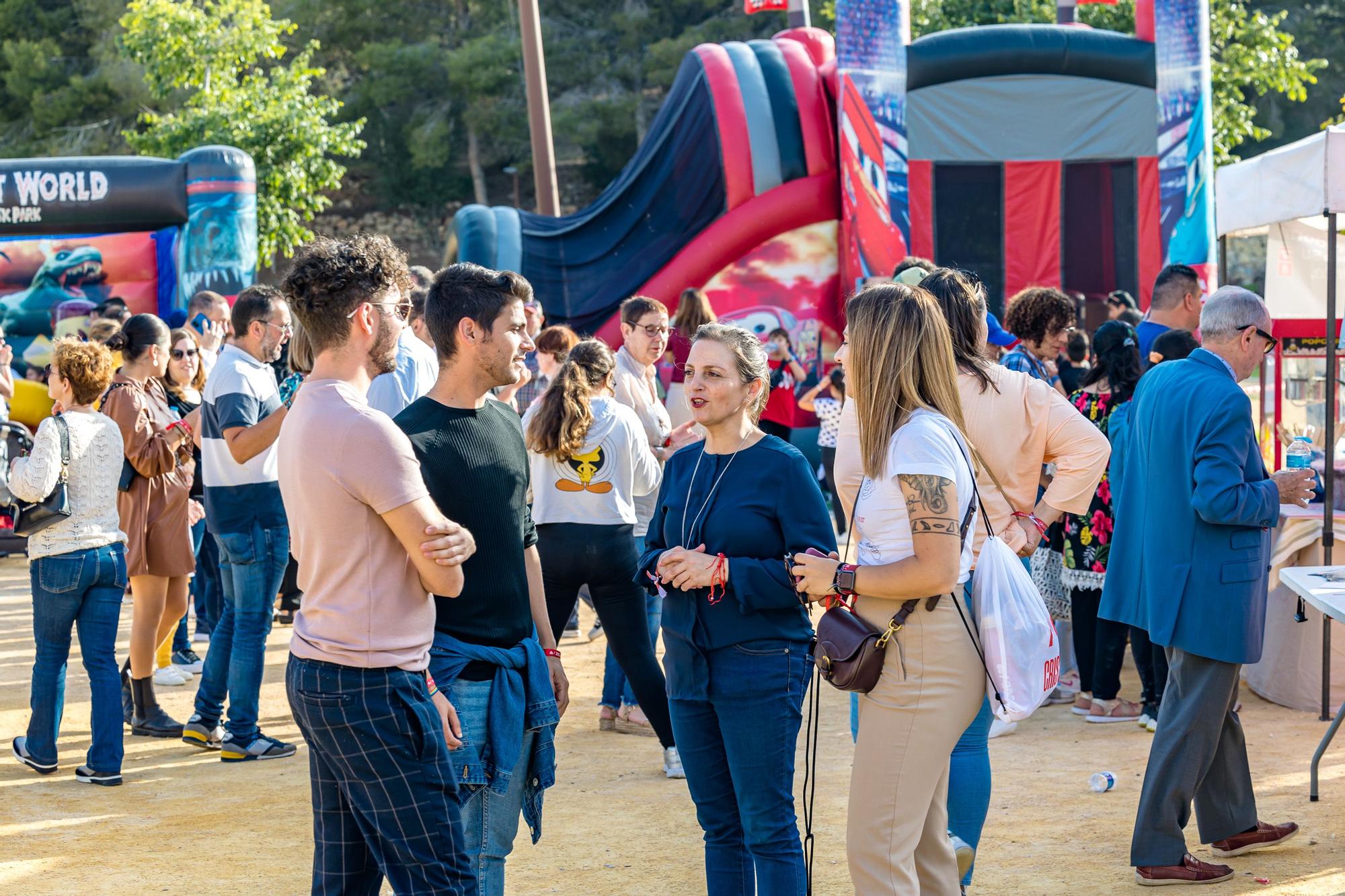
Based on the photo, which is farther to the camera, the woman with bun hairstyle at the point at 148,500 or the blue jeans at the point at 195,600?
the blue jeans at the point at 195,600

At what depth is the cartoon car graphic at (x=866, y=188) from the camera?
12930 mm

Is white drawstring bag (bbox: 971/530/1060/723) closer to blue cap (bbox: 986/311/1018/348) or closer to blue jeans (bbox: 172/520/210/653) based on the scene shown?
blue cap (bbox: 986/311/1018/348)

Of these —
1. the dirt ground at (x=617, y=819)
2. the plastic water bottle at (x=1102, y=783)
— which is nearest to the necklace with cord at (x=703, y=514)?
the dirt ground at (x=617, y=819)

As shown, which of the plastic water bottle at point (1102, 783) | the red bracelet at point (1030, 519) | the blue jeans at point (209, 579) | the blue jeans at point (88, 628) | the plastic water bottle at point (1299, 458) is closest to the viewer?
the red bracelet at point (1030, 519)

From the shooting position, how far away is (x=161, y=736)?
6289 millimetres

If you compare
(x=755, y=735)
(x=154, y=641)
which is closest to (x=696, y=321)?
(x=154, y=641)

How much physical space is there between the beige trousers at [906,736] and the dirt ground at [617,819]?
1.39 m

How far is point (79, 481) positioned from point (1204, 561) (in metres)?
4.22

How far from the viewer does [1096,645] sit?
20.8 ft

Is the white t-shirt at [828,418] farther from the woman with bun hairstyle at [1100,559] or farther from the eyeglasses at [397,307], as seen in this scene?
the eyeglasses at [397,307]

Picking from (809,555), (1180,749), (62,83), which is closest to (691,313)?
(1180,749)

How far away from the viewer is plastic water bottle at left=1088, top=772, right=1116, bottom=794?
206 inches

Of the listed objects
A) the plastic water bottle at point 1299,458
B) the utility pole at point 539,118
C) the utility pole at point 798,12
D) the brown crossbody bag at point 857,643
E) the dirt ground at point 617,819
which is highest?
the utility pole at point 798,12

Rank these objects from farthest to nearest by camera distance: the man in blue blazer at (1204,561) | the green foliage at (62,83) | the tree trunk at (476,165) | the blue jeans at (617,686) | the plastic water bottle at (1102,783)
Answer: the tree trunk at (476,165), the green foliage at (62,83), the blue jeans at (617,686), the plastic water bottle at (1102,783), the man in blue blazer at (1204,561)
